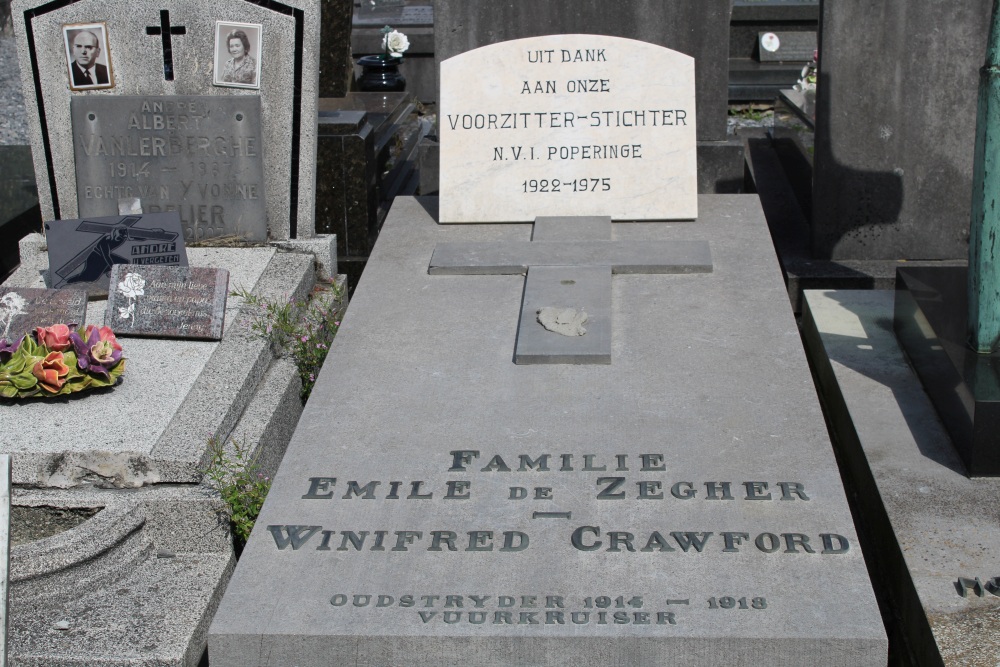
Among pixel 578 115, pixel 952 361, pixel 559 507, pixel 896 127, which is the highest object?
pixel 578 115

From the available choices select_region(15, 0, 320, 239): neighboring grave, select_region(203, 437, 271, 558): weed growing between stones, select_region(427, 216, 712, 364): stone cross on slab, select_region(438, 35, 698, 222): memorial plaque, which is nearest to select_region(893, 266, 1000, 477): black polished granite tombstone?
select_region(427, 216, 712, 364): stone cross on slab

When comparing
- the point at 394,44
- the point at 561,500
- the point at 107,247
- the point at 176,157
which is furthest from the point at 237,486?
the point at 394,44

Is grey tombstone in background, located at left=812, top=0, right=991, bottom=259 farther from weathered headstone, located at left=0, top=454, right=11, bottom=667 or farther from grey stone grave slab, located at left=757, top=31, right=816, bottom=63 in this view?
grey stone grave slab, located at left=757, top=31, right=816, bottom=63

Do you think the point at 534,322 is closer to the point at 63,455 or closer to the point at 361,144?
the point at 63,455

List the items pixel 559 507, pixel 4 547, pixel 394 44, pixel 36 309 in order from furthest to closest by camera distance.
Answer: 1. pixel 394 44
2. pixel 36 309
3. pixel 559 507
4. pixel 4 547

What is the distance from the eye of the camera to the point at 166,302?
4090 millimetres

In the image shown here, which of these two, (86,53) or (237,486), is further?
(86,53)

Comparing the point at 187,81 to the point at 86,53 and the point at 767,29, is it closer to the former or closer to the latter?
the point at 86,53

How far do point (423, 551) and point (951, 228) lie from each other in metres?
3.68

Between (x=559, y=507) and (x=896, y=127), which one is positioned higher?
(x=896, y=127)

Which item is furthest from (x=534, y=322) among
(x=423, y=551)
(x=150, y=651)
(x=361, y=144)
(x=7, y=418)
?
(x=361, y=144)

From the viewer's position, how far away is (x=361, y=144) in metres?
5.51

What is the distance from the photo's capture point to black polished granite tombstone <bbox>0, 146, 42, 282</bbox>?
5.70 m

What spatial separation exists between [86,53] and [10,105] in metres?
3.50
